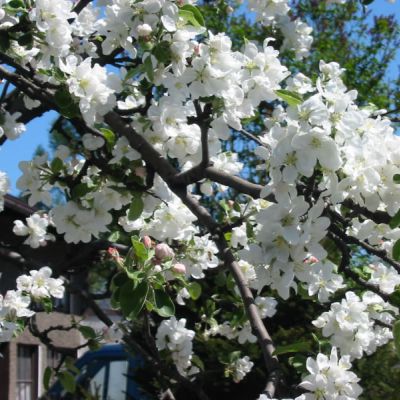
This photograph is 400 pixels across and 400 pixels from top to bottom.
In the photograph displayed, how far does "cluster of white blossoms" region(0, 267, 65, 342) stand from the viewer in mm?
3418

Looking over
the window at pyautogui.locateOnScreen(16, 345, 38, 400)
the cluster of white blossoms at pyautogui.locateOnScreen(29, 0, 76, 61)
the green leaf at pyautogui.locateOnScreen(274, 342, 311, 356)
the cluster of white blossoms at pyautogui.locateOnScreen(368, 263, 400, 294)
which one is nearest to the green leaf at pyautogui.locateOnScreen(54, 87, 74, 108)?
the cluster of white blossoms at pyautogui.locateOnScreen(29, 0, 76, 61)

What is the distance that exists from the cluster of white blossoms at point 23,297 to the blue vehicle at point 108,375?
9.98 ft

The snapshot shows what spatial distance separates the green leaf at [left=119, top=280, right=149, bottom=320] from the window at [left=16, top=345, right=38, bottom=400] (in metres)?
12.1

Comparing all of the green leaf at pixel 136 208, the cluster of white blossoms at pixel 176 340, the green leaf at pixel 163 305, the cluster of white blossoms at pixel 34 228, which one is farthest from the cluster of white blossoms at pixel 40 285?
the green leaf at pixel 163 305

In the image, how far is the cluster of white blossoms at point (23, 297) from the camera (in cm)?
342

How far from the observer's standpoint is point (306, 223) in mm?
1831

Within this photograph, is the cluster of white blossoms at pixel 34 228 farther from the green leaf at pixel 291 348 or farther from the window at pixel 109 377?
the window at pixel 109 377

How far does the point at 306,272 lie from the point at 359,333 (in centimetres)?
86

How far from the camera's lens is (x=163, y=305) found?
212 centimetres

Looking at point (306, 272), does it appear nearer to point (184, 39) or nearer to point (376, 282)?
point (184, 39)

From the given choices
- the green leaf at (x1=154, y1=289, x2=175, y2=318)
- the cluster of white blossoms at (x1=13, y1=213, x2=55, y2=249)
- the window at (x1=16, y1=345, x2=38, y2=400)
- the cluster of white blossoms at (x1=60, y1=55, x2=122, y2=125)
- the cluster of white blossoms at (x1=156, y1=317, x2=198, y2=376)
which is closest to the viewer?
the green leaf at (x1=154, y1=289, x2=175, y2=318)

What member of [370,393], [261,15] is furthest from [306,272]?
[370,393]

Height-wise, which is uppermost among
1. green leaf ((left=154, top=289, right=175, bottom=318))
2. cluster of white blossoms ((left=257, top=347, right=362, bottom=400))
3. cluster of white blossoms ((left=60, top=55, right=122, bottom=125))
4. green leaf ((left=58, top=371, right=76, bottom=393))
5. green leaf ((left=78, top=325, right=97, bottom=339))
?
→ cluster of white blossoms ((left=60, top=55, right=122, bottom=125))

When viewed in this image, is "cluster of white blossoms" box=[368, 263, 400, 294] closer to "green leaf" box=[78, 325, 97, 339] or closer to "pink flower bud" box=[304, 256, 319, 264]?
"pink flower bud" box=[304, 256, 319, 264]
